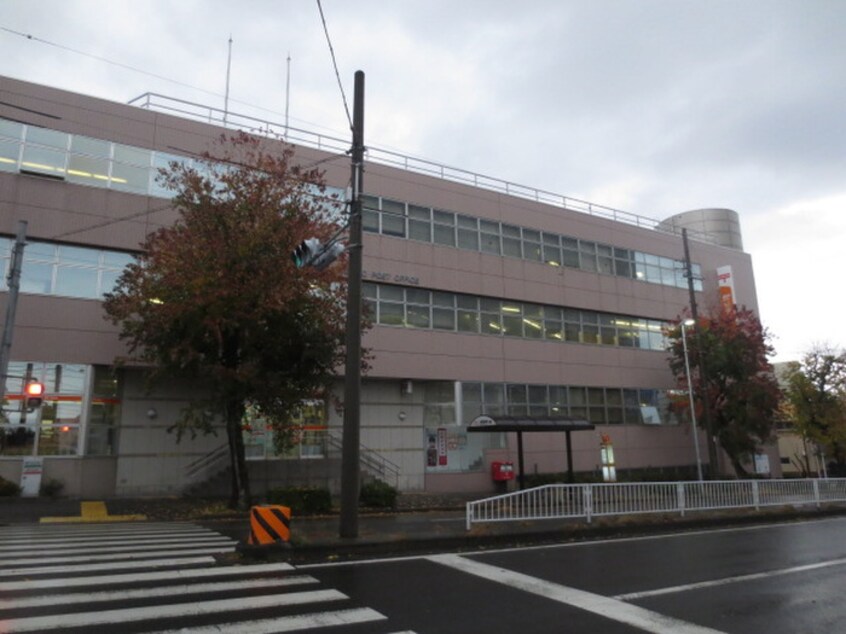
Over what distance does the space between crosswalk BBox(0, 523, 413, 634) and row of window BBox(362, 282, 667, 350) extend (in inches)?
621

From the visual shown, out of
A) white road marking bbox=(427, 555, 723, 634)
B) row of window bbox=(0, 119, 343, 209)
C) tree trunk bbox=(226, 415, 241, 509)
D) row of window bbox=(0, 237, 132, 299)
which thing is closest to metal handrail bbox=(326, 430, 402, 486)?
tree trunk bbox=(226, 415, 241, 509)

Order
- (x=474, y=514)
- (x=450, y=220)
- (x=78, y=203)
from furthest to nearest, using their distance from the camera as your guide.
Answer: (x=450, y=220) → (x=78, y=203) → (x=474, y=514)

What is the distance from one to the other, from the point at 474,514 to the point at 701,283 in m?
34.5

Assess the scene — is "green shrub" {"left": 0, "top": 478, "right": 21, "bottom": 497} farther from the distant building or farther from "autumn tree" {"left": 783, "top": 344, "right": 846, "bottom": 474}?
"autumn tree" {"left": 783, "top": 344, "right": 846, "bottom": 474}

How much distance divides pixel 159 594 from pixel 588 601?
206 inches

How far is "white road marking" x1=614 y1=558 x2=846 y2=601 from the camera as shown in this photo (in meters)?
7.75

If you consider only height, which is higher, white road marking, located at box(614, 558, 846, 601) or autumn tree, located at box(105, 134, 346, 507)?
autumn tree, located at box(105, 134, 346, 507)

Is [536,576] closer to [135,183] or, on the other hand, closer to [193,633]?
[193,633]

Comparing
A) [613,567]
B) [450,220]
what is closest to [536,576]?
[613,567]

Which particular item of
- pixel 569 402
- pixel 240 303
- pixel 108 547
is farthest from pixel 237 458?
pixel 569 402

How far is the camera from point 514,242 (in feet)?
109

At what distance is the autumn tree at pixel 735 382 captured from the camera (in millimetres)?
31953

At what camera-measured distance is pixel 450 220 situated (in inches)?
1233

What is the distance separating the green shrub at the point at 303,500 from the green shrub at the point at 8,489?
27.1ft
